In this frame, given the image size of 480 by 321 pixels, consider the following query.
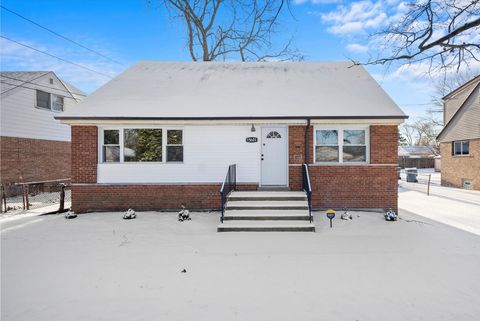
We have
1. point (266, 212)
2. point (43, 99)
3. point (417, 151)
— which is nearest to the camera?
point (266, 212)

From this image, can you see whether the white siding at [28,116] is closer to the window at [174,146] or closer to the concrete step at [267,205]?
the window at [174,146]

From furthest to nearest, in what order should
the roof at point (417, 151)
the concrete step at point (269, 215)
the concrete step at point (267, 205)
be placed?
the roof at point (417, 151), the concrete step at point (267, 205), the concrete step at point (269, 215)

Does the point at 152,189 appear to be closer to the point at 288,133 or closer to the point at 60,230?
the point at 60,230

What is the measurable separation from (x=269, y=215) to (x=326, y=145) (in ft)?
11.4

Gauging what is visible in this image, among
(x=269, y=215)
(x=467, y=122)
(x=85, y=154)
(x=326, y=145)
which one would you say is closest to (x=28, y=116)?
(x=85, y=154)

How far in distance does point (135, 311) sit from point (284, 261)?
2.84m

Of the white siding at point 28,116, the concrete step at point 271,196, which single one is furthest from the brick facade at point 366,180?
the white siding at point 28,116

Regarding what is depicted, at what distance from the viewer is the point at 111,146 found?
31.5 ft

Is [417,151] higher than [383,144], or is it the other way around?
[417,151]

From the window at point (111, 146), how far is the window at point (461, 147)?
21.0 metres

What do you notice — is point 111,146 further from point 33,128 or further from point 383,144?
point 33,128

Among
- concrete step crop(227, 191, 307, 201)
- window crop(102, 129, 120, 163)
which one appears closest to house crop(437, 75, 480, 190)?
concrete step crop(227, 191, 307, 201)

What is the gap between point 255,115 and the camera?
9062 mm

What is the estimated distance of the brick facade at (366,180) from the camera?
357 inches
